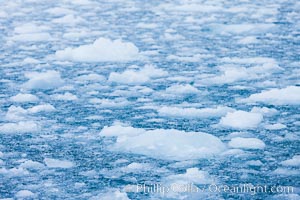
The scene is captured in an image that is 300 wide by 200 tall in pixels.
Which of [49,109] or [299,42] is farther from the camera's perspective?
[299,42]

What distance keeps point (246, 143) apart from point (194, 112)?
0.61m

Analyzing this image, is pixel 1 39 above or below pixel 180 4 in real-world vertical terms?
below

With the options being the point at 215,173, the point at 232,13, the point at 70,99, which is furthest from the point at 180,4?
the point at 215,173

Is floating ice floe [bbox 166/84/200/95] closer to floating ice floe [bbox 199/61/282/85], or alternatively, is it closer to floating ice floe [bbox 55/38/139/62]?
floating ice floe [bbox 199/61/282/85]

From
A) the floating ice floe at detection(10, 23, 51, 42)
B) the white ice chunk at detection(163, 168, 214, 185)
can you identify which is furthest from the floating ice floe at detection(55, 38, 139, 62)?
the white ice chunk at detection(163, 168, 214, 185)

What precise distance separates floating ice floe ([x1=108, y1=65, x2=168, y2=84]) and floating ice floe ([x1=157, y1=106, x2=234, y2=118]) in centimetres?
74

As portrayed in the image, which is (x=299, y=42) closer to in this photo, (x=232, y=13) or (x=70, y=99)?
(x=232, y=13)

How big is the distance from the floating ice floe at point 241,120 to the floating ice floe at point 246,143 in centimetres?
26

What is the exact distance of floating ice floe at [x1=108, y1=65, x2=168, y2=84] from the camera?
14.8 ft

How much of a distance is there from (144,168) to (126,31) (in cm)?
356

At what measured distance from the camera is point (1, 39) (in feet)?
19.7

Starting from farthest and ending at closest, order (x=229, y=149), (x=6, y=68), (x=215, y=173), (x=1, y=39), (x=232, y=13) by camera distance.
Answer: (x=232, y=13) → (x=1, y=39) → (x=6, y=68) → (x=229, y=149) → (x=215, y=173)

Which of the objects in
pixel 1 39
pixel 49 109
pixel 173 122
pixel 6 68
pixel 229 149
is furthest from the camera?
pixel 1 39

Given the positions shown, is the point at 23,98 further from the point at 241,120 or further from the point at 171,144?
the point at 241,120
